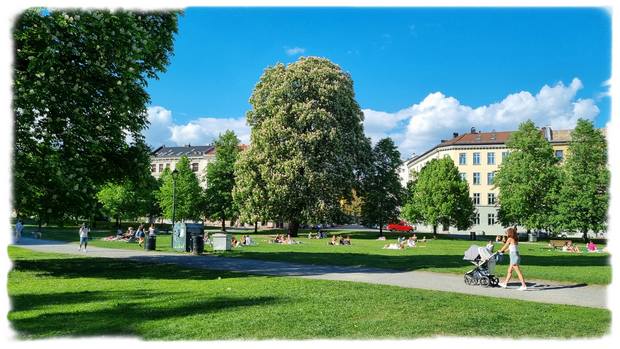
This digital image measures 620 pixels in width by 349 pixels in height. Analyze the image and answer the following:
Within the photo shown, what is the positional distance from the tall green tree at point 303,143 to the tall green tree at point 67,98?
30.0 meters

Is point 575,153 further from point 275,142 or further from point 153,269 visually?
point 153,269

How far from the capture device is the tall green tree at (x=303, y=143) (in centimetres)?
4838

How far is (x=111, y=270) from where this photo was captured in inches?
783

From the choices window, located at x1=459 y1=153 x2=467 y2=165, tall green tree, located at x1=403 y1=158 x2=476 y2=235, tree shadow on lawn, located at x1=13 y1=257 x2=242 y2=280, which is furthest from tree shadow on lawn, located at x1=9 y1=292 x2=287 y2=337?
window, located at x1=459 y1=153 x2=467 y2=165

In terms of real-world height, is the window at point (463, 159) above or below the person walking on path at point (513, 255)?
above

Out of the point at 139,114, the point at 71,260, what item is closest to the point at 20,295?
the point at 139,114

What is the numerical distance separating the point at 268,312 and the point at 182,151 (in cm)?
12030

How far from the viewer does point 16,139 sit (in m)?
16.0

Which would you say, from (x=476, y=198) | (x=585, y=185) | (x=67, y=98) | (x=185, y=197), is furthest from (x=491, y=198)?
(x=67, y=98)

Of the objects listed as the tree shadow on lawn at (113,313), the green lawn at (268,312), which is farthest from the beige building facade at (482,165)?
the tree shadow on lawn at (113,313)

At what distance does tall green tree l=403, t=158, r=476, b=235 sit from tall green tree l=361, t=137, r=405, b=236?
3.89 metres

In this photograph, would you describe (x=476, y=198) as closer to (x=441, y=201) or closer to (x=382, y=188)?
(x=441, y=201)

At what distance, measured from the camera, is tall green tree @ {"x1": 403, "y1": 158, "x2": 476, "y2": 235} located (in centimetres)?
6338

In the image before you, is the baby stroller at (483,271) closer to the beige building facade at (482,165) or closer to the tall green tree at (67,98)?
the tall green tree at (67,98)
